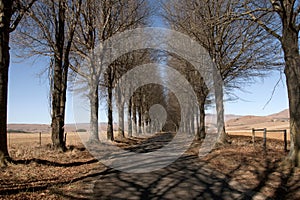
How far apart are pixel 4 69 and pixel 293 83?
29.5 feet

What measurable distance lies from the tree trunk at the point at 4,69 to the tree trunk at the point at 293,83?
879 cm

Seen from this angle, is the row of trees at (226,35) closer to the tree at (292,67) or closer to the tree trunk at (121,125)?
the tree at (292,67)

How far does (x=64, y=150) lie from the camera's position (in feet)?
43.0

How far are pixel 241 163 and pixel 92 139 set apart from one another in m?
10.3

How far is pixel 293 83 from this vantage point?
910 centimetres

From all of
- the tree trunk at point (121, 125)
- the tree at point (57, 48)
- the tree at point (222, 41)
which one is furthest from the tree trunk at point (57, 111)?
the tree trunk at point (121, 125)

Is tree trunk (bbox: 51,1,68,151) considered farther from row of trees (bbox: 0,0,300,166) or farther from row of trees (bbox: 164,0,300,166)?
row of trees (bbox: 164,0,300,166)

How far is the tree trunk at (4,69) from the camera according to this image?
8.34 meters

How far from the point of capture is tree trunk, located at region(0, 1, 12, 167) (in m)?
8.34

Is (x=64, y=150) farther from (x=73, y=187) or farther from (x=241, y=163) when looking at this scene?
(x=241, y=163)

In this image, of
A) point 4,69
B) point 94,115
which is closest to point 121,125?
point 94,115

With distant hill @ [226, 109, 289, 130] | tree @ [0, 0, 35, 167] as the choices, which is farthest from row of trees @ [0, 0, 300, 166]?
distant hill @ [226, 109, 289, 130]

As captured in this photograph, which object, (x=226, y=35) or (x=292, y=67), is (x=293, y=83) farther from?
(x=226, y=35)

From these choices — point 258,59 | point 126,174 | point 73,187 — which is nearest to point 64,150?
point 126,174
